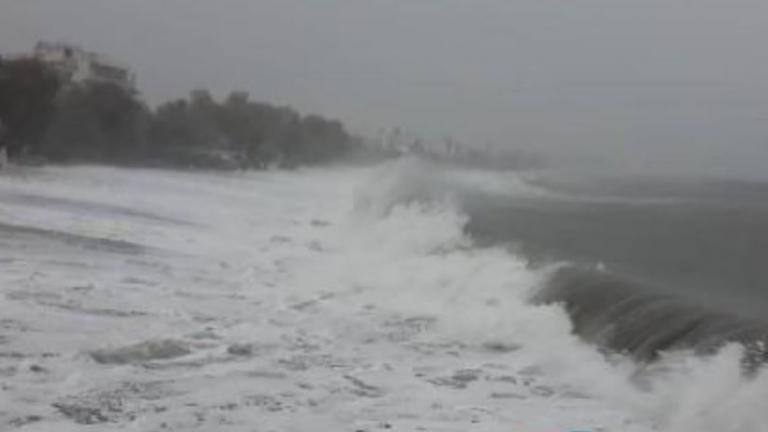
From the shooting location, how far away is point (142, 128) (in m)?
95.9

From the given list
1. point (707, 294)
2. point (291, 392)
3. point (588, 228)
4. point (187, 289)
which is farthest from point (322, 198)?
point (291, 392)

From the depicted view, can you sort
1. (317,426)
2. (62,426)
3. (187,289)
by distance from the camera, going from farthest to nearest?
(187,289) < (317,426) < (62,426)

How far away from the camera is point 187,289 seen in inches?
655

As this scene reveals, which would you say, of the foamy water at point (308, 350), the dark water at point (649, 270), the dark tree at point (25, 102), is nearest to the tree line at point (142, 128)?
the dark tree at point (25, 102)

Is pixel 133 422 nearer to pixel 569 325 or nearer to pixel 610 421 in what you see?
pixel 610 421

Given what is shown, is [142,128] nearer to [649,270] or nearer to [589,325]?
[649,270]

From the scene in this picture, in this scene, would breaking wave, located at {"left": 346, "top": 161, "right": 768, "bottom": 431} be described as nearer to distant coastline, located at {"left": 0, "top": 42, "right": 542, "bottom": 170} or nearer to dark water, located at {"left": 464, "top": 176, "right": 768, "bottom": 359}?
dark water, located at {"left": 464, "top": 176, "right": 768, "bottom": 359}

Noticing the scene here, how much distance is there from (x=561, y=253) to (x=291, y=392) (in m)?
18.7

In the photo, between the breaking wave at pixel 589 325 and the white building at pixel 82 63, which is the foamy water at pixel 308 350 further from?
the white building at pixel 82 63

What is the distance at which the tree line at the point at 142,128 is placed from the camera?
68125mm

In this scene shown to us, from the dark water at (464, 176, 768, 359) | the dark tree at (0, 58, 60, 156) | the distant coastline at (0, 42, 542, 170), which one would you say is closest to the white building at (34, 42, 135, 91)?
the distant coastline at (0, 42, 542, 170)

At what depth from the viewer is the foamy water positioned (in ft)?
30.5

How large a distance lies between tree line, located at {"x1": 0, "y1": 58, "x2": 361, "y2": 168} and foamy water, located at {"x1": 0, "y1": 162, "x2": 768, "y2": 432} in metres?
46.2

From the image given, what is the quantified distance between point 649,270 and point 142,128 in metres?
75.1
